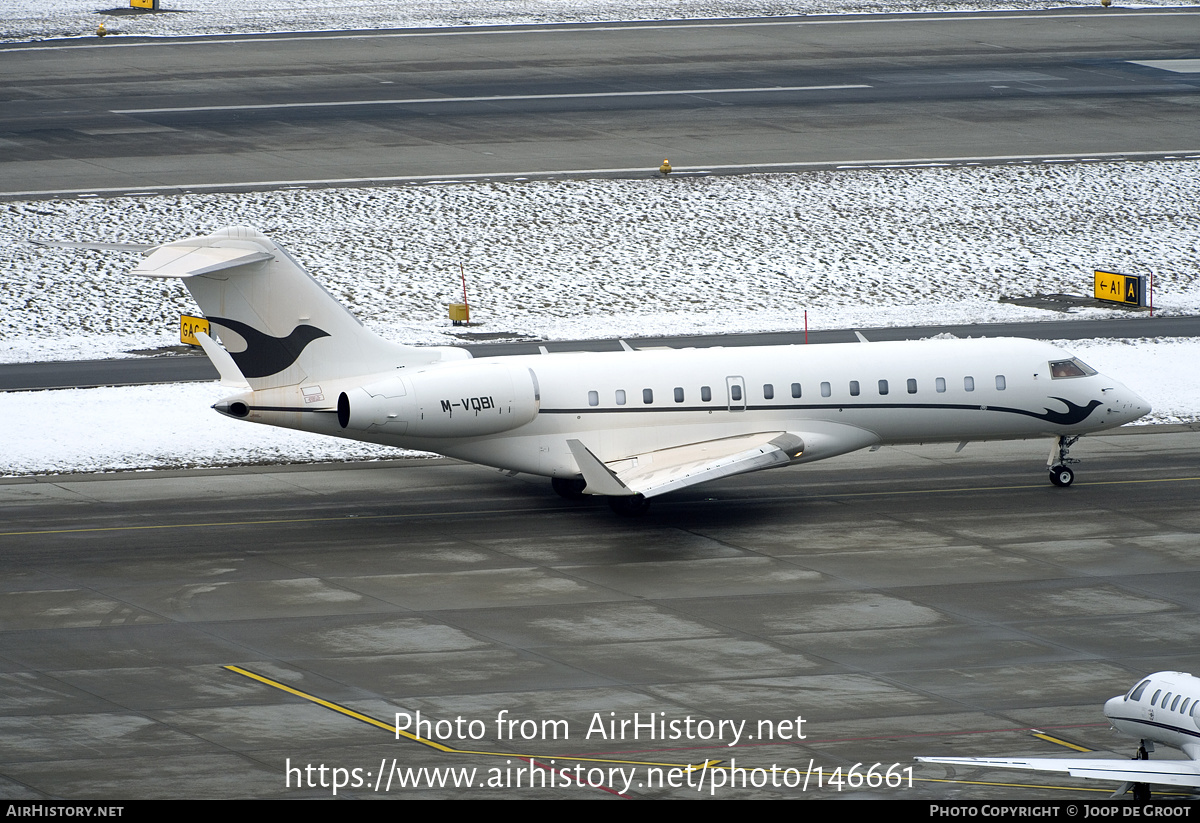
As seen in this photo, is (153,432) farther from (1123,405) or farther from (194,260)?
(1123,405)

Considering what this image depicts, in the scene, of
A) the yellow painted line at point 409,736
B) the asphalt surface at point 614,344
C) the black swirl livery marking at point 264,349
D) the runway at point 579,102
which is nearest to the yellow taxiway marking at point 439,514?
the black swirl livery marking at point 264,349

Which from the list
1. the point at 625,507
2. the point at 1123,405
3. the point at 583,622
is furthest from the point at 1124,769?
the point at 1123,405

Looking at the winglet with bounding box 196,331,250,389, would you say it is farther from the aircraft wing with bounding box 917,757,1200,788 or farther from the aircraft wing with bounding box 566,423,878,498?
the aircraft wing with bounding box 917,757,1200,788

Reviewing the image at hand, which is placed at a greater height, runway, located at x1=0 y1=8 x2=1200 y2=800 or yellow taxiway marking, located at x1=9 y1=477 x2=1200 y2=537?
yellow taxiway marking, located at x1=9 y1=477 x2=1200 y2=537

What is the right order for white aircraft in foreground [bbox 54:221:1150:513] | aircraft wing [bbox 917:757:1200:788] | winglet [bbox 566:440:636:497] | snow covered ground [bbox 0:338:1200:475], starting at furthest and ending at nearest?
snow covered ground [bbox 0:338:1200:475] → white aircraft in foreground [bbox 54:221:1150:513] → winglet [bbox 566:440:636:497] → aircraft wing [bbox 917:757:1200:788]

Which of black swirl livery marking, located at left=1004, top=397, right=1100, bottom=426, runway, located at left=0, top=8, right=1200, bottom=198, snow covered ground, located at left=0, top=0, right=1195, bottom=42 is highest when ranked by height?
snow covered ground, located at left=0, top=0, right=1195, bottom=42

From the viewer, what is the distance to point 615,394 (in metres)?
35.1

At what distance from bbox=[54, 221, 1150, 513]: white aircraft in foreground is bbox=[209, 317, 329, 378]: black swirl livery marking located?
0.03m

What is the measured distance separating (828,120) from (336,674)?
4741cm

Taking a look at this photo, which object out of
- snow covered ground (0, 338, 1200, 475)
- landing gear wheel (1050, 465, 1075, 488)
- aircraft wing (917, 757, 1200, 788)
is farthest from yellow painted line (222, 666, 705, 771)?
landing gear wheel (1050, 465, 1075, 488)

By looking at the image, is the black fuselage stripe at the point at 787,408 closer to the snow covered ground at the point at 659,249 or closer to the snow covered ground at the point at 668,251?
the snow covered ground at the point at 668,251

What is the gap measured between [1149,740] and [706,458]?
1522cm

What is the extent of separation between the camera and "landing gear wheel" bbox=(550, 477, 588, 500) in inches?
1427

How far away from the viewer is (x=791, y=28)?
3324 inches
